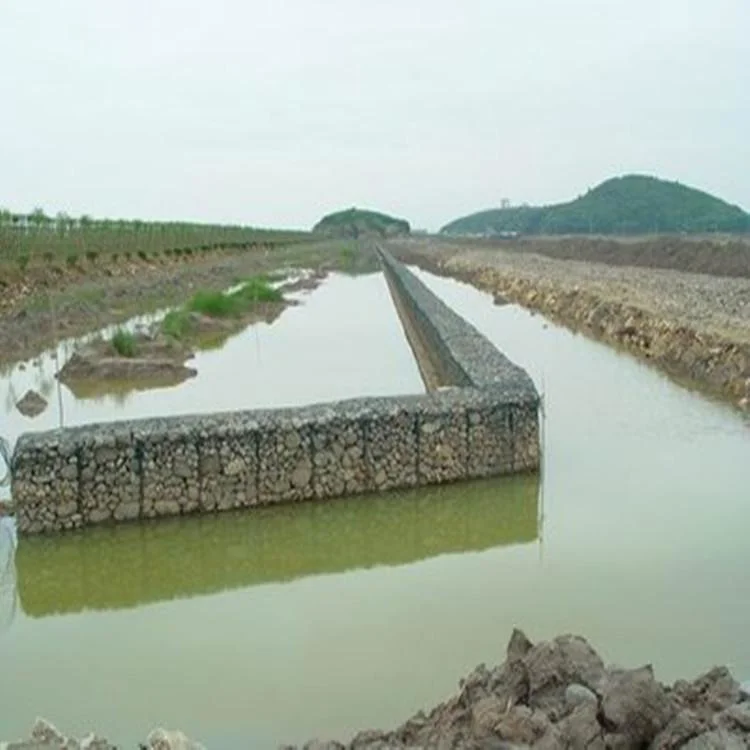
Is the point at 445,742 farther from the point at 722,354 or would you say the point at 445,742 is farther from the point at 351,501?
the point at 722,354

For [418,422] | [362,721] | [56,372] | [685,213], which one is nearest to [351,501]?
[418,422]

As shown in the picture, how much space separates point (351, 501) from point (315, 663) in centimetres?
363

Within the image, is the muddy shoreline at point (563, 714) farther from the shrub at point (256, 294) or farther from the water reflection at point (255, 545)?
the shrub at point (256, 294)

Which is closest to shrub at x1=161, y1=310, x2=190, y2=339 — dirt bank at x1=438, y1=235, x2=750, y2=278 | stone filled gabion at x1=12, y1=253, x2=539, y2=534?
stone filled gabion at x1=12, y1=253, x2=539, y2=534

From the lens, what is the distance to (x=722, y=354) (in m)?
18.2

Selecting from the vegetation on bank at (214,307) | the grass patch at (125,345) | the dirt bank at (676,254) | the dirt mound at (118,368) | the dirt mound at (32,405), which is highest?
the dirt bank at (676,254)

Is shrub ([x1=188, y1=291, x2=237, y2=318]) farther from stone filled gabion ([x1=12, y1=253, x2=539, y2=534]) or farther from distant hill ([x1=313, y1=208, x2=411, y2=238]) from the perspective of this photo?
distant hill ([x1=313, y1=208, x2=411, y2=238])

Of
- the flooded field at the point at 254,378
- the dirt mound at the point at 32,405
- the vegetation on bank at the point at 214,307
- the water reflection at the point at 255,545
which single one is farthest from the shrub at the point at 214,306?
the water reflection at the point at 255,545

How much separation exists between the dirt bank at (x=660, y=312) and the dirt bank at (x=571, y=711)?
448 inches

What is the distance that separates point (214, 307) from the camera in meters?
30.6

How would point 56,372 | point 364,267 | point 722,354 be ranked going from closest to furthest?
point 722,354 < point 56,372 < point 364,267

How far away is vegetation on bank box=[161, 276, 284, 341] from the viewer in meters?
26.9

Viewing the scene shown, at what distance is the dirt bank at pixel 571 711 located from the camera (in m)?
4.28

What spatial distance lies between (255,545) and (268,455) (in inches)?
44.9
